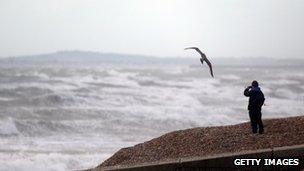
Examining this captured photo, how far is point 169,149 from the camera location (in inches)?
498

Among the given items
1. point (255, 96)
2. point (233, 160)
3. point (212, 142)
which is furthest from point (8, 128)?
point (233, 160)

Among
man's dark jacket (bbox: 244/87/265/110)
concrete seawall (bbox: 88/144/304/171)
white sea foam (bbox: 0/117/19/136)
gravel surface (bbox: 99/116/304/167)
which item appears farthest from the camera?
white sea foam (bbox: 0/117/19/136)

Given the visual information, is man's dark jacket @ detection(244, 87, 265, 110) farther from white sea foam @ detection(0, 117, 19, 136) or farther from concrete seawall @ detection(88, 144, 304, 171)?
white sea foam @ detection(0, 117, 19, 136)

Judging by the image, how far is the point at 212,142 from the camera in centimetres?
1224

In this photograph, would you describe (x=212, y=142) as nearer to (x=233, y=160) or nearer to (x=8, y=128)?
(x=233, y=160)

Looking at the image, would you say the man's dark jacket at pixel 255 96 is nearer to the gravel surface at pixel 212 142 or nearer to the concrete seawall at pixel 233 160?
the gravel surface at pixel 212 142

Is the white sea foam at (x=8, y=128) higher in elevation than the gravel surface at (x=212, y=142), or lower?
higher

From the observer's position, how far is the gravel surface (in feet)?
37.0

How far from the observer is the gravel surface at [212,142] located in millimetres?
11289

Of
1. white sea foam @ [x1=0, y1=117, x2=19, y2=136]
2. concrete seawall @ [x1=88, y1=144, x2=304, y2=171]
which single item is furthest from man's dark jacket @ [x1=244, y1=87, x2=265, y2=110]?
white sea foam @ [x1=0, y1=117, x2=19, y2=136]

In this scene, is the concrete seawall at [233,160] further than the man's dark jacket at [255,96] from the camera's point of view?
No

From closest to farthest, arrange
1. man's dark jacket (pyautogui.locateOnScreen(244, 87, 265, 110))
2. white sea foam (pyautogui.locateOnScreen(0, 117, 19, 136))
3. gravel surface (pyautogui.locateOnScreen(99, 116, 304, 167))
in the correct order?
gravel surface (pyautogui.locateOnScreen(99, 116, 304, 167)) < man's dark jacket (pyautogui.locateOnScreen(244, 87, 265, 110)) < white sea foam (pyautogui.locateOnScreen(0, 117, 19, 136))

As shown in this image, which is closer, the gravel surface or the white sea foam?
the gravel surface

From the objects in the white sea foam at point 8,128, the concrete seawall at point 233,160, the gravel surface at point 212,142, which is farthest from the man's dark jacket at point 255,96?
the white sea foam at point 8,128
